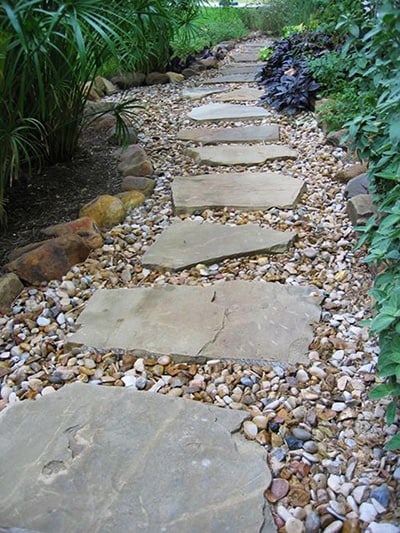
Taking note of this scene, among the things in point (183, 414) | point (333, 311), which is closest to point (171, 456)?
point (183, 414)

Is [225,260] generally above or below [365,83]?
below

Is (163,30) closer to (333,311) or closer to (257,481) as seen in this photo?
(333,311)

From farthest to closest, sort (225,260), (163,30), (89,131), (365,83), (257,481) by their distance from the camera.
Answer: (89,131) < (163,30) < (365,83) < (225,260) < (257,481)

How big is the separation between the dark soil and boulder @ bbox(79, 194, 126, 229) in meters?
0.10

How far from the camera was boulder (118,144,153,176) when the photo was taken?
2.64 m

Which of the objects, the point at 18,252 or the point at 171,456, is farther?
the point at 18,252

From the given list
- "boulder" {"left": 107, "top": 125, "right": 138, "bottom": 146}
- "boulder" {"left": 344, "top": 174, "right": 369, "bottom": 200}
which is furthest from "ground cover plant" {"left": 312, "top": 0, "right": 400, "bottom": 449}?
"boulder" {"left": 107, "top": 125, "right": 138, "bottom": 146}

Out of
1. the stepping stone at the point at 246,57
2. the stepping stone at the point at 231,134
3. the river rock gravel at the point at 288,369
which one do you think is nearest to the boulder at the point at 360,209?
the river rock gravel at the point at 288,369

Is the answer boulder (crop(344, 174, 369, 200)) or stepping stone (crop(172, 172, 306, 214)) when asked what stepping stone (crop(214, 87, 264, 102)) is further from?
boulder (crop(344, 174, 369, 200))

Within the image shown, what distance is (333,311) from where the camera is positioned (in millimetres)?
1522

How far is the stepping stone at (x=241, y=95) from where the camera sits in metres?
4.05

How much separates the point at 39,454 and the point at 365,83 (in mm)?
1710

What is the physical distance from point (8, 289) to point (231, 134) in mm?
1925

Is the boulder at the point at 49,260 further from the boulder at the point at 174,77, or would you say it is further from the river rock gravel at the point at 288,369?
the boulder at the point at 174,77
